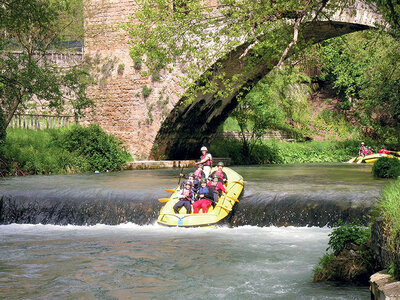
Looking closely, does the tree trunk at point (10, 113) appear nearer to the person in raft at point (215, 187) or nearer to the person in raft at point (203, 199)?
the person in raft at point (215, 187)

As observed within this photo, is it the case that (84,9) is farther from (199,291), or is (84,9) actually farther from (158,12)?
(199,291)

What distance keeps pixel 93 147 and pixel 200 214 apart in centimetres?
966

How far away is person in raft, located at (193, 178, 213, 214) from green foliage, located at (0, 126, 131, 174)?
7.87 metres

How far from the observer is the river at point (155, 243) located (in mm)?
5613

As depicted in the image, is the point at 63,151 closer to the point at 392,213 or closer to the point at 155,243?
the point at 155,243

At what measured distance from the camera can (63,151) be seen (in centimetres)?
1748

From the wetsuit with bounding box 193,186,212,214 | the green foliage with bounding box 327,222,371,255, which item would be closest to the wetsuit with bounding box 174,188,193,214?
the wetsuit with bounding box 193,186,212,214

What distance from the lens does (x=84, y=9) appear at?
19891 millimetres

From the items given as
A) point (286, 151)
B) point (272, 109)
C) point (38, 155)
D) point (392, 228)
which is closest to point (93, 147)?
point (38, 155)

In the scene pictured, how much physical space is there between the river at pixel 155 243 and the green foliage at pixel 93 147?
177 inches

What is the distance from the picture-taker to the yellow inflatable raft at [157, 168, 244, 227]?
360 inches

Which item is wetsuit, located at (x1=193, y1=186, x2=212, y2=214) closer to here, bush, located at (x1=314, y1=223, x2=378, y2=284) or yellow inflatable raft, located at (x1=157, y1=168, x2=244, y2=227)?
yellow inflatable raft, located at (x1=157, y1=168, x2=244, y2=227)

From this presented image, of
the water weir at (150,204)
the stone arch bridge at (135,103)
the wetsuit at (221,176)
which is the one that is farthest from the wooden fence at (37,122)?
the wetsuit at (221,176)

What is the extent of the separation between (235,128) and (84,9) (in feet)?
30.5
